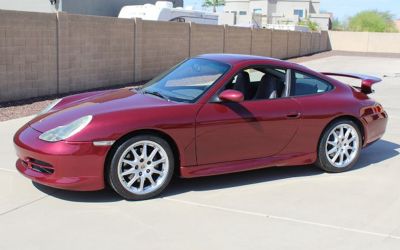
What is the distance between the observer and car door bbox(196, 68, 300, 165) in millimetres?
5531

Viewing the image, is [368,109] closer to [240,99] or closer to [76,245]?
[240,99]

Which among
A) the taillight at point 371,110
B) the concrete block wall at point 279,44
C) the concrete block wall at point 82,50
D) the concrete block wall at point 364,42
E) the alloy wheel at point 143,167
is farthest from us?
the concrete block wall at point 364,42

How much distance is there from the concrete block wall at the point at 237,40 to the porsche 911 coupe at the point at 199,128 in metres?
17.7

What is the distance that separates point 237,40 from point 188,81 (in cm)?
1989

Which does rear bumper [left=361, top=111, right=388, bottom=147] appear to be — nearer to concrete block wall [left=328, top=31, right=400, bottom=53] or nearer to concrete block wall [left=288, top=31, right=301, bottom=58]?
concrete block wall [left=288, top=31, right=301, bottom=58]

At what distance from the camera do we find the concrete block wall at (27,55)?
11.3m

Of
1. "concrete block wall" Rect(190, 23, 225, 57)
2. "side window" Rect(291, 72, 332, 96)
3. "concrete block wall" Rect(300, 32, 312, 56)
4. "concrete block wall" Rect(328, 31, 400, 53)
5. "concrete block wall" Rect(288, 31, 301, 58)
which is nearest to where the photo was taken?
"side window" Rect(291, 72, 332, 96)

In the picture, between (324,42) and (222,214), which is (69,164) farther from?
(324,42)

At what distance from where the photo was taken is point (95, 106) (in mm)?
5574

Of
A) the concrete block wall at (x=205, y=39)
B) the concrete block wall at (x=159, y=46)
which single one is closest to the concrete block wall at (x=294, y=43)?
the concrete block wall at (x=205, y=39)

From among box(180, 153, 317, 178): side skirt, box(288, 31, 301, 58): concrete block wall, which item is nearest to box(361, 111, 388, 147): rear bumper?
box(180, 153, 317, 178): side skirt

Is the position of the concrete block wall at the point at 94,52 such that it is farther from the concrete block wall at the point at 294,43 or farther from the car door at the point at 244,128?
the concrete block wall at the point at 294,43

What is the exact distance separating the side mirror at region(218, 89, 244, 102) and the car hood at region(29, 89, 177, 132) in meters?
0.51

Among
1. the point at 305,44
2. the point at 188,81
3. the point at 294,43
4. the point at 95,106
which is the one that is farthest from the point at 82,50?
the point at 305,44
